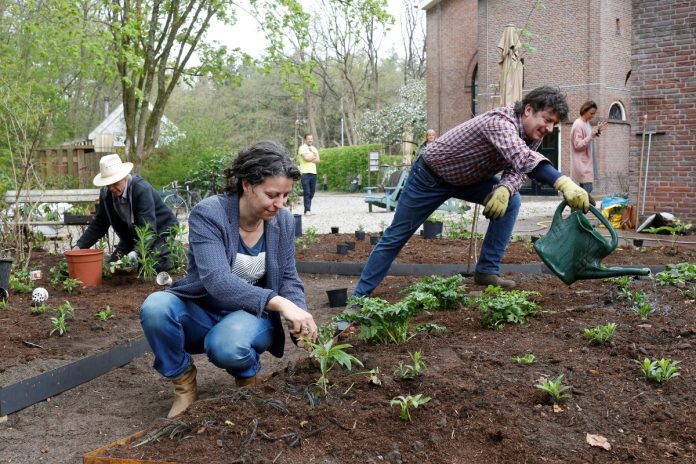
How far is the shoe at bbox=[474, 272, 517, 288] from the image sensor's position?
5590mm

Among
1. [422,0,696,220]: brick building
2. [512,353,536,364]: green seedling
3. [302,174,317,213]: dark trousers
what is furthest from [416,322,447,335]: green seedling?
[302,174,317,213]: dark trousers

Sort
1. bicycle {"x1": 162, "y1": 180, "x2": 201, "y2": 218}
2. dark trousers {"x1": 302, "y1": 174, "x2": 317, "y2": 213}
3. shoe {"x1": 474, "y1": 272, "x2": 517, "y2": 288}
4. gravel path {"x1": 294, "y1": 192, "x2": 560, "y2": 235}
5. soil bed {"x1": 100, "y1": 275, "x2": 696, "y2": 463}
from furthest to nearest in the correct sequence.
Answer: dark trousers {"x1": 302, "y1": 174, "x2": 317, "y2": 213} → bicycle {"x1": 162, "y1": 180, "x2": 201, "y2": 218} → gravel path {"x1": 294, "y1": 192, "x2": 560, "y2": 235} → shoe {"x1": 474, "y1": 272, "x2": 517, "y2": 288} → soil bed {"x1": 100, "y1": 275, "x2": 696, "y2": 463}

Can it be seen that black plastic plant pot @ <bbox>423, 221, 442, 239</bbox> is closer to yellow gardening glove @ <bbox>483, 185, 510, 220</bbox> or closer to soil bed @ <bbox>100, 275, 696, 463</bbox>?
yellow gardening glove @ <bbox>483, 185, 510, 220</bbox>

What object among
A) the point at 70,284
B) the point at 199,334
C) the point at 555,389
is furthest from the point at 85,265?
the point at 555,389

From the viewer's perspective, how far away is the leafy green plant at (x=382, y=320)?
3670 mm

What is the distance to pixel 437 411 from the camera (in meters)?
2.86

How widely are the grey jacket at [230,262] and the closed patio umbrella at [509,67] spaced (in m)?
4.62

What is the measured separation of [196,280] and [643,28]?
9.86 m

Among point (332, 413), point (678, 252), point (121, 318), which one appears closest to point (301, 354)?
point (121, 318)

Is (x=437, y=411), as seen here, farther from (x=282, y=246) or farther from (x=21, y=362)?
(x=21, y=362)

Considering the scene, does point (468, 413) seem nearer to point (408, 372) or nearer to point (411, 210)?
point (408, 372)

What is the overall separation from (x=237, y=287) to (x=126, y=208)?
344 centimetres

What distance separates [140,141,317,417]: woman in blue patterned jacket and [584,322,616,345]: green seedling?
1411 mm

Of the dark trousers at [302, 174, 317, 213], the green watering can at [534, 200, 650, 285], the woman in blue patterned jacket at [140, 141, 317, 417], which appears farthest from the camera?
the dark trousers at [302, 174, 317, 213]
